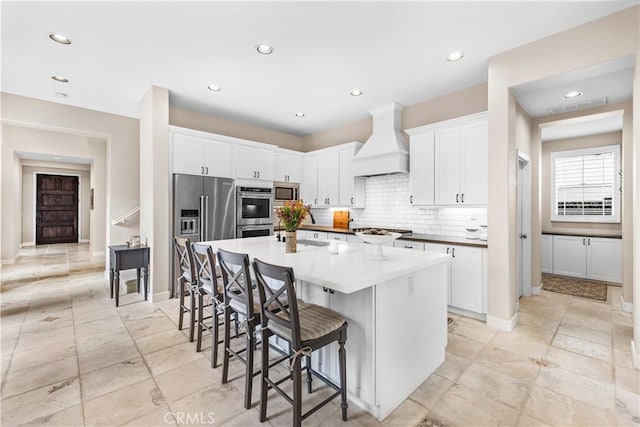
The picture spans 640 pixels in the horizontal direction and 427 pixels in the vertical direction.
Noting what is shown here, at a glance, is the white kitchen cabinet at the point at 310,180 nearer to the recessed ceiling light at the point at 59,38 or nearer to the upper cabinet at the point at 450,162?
the upper cabinet at the point at 450,162

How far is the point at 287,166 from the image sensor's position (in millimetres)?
5867

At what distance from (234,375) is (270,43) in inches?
124

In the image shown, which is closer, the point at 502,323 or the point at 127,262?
the point at 502,323

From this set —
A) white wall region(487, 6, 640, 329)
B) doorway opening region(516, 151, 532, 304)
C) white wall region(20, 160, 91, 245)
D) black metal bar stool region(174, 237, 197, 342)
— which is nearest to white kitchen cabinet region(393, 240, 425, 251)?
white wall region(487, 6, 640, 329)

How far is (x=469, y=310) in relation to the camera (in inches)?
135

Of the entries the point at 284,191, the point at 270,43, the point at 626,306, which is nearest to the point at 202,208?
the point at 284,191

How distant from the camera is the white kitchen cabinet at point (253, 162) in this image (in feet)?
16.0

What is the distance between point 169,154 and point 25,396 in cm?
304

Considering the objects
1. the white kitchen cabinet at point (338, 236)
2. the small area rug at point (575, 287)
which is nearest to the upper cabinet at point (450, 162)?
the white kitchen cabinet at point (338, 236)

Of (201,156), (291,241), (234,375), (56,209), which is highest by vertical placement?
(201,156)

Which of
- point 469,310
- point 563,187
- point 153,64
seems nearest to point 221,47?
point 153,64

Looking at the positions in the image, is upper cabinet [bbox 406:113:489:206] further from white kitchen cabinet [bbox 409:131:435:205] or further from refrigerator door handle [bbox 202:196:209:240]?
refrigerator door handle [bbox 202:196:209:240]

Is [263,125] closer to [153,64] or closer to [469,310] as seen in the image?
[153,64]

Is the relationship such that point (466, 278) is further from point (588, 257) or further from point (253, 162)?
point (253, 162)
